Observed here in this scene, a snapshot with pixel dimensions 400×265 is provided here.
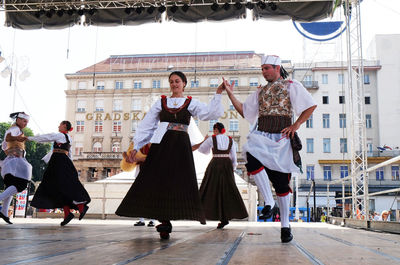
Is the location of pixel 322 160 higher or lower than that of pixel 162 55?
lower

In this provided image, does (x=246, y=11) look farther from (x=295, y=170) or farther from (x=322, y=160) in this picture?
(x=322, y=160)

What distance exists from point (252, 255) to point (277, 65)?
2.09 meters

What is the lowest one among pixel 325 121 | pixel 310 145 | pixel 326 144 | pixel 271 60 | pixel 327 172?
pixel 327 172

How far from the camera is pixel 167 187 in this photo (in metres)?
3.39

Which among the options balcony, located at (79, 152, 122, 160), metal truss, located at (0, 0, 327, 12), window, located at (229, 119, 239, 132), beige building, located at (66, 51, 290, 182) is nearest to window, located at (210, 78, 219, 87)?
beige building, located at (66, 51, 290, 182)

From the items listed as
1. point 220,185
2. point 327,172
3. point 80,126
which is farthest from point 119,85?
point 220,185

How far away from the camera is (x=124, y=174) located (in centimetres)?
1295

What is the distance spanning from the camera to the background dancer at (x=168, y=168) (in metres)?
3.34

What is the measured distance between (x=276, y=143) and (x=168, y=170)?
91 cm

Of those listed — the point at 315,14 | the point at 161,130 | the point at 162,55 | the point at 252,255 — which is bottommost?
the point at 252,255

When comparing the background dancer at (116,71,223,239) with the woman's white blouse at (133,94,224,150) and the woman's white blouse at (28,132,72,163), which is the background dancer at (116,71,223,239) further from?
the woman's white blouse at (28,132,72,163)

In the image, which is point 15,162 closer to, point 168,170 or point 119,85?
point 168,170

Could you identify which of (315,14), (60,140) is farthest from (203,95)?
(60,140)

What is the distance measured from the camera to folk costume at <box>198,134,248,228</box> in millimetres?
5891
